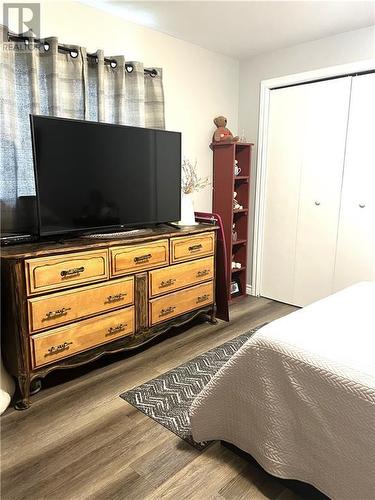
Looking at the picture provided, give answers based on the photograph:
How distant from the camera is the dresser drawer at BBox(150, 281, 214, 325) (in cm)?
258

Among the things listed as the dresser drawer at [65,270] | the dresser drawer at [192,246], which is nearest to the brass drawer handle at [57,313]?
the dresser drawer at [65,270]

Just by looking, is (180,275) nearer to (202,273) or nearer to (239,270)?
(202,273)

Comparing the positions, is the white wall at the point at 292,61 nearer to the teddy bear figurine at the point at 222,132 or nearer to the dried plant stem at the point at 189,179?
the teddy bear figurine at the point at 222,132

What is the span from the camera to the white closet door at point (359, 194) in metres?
2.89

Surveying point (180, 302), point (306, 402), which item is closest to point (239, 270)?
point (180, 302)

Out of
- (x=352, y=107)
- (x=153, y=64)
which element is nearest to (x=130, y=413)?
(x=153, y=64)

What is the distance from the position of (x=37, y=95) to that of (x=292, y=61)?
2329 millimetres

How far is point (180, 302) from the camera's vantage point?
109 inches

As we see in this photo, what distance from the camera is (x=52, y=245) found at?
2.03 meters

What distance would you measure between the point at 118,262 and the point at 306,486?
1.54 metres

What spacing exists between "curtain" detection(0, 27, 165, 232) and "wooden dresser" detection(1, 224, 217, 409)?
1.60 feet

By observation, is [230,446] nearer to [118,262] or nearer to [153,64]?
[118,262]

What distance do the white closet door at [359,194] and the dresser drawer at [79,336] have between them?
200 centimetres

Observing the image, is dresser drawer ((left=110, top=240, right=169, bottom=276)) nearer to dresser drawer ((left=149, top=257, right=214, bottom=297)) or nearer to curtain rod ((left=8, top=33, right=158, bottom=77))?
dresser drawer ((left=149, top=257, right=214, bottom=297))
